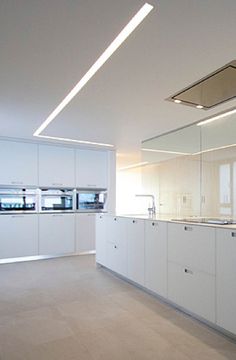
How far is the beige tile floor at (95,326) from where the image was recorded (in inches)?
78.0

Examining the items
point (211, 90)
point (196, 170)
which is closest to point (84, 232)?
point (196, 170)

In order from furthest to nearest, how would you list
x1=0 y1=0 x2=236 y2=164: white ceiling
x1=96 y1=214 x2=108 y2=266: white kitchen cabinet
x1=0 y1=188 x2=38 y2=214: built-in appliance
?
1. x1=0 y1=188 x2=38 y2=214: built-in appliance
2. x1=96 y1=214 x2=108 y2=266: white kitchen cabinet
3. x1=0 y1=0 x2=236 y2=164: white ceiling

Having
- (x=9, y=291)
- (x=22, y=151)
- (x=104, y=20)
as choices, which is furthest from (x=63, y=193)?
(x=104, y=20)

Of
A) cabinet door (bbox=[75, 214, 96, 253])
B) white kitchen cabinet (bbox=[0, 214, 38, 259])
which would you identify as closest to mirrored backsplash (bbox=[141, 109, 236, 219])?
cabinet door (bbox=[75, 214, 96, 253])

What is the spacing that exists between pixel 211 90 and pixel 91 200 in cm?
375

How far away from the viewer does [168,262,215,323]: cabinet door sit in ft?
7.61

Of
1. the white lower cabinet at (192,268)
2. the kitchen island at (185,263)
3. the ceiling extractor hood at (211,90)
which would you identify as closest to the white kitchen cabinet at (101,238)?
the kitchen island at (185,263)

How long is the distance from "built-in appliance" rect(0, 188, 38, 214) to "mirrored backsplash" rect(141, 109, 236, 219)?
2.27m

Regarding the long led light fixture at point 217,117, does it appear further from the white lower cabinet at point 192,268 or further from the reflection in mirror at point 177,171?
the white lower cabinet at point 192,268

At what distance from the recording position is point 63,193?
5.50 metres

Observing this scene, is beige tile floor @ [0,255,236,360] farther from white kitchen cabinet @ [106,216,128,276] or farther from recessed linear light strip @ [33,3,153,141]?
recessed linear light strip @ [33,3,153,141]

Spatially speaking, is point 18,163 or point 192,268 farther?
point 18,163

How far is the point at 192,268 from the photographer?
2516 mm

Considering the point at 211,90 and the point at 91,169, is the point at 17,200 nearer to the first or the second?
the point at 91,169
